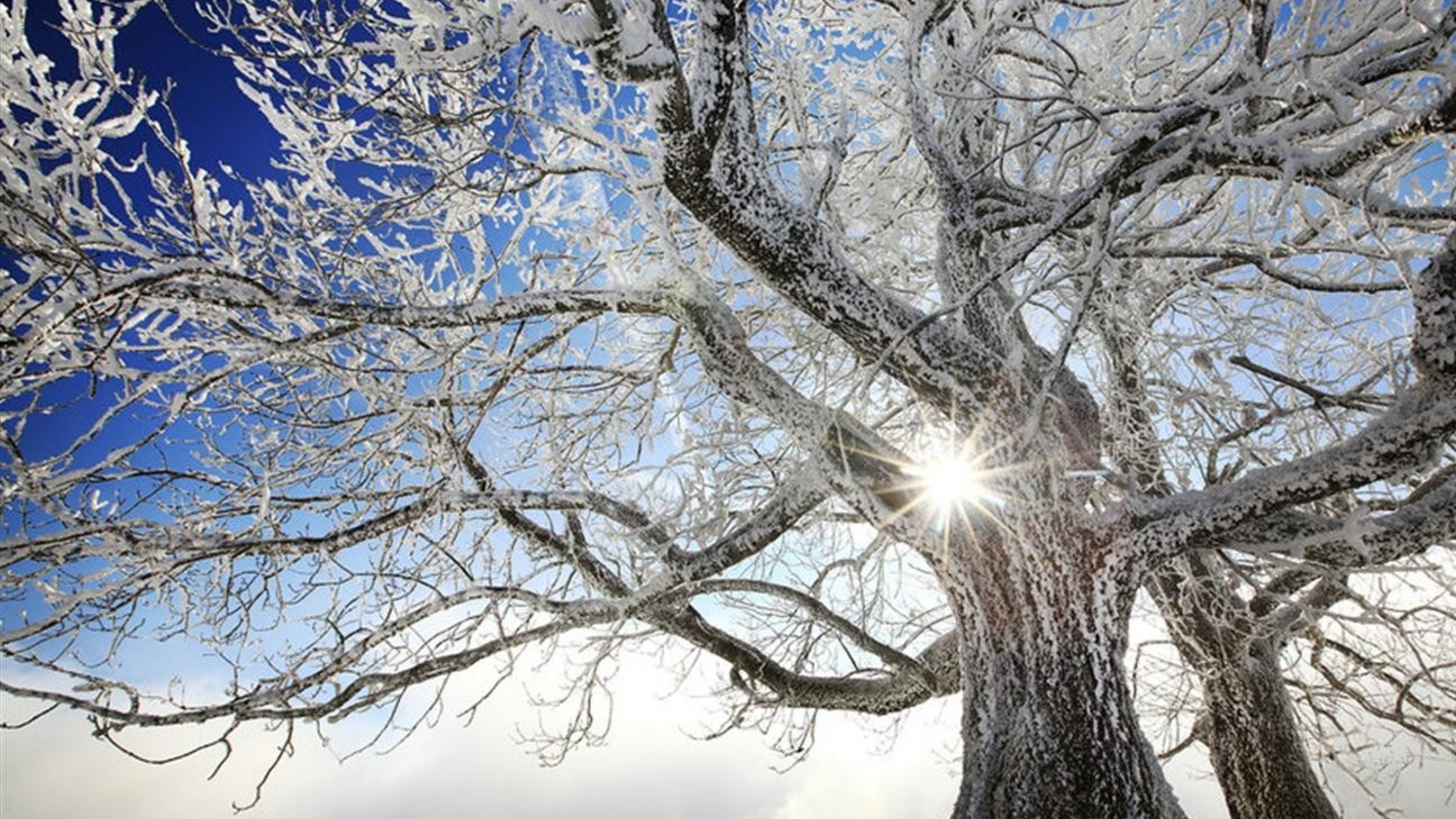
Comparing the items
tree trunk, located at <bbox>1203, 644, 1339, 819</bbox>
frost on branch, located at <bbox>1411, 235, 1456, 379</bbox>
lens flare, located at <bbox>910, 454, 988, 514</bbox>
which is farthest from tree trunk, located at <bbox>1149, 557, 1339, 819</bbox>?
frost on branch, located at <bbox>1411, 235, 1456, 379</bbox>

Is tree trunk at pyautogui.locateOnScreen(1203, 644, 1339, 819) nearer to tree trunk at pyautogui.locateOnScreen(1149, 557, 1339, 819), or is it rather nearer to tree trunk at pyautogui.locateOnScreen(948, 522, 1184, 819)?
tree trunk at pyautogui.locateOnScreen(1149, 557, 1339, 819)

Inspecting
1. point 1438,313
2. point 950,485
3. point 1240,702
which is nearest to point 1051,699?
point 950,485

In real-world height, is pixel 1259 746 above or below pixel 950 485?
below

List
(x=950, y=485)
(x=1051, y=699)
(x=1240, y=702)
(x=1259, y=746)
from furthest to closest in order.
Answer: (x=1240, y=702) → (x=1259, y=746) → (x=950, y=485) → (x=1051, y=699)

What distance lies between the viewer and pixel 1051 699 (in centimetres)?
292

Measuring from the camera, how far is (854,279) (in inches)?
116

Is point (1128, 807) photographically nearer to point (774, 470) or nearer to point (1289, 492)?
point (1289, 492)

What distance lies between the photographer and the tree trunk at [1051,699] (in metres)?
2.78

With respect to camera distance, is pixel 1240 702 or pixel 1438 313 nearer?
pixel 1438 313

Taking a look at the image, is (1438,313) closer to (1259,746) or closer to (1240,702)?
(1240,702)

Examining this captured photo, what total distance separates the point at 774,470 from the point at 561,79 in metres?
2.63

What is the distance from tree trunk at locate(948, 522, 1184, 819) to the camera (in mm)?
2779

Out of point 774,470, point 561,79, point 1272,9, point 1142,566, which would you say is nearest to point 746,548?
point 774,470

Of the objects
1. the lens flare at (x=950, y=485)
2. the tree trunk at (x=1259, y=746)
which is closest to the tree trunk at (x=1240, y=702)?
the tree trunk at (x=1259, y=746)
